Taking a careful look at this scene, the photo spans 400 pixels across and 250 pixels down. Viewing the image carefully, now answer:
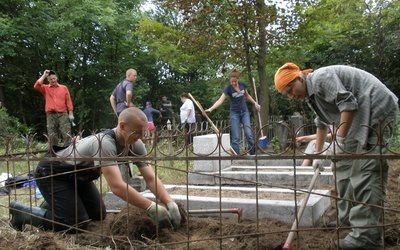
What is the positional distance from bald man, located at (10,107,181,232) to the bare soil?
12 cm

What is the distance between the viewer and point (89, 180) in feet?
11.9

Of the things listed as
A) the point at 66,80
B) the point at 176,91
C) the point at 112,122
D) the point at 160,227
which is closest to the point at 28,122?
the point at 66,80

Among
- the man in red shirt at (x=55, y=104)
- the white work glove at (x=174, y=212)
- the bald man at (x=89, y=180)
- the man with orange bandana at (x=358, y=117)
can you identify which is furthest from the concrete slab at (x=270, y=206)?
the man in red shirt at (x=55, y=104)

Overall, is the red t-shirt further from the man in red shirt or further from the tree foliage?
the tree foliage

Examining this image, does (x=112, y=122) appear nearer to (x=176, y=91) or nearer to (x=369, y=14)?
(x=176, y=91)

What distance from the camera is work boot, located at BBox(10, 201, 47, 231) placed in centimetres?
339

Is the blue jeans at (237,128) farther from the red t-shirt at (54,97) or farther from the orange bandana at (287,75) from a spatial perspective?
the orange bandana at (287,75)

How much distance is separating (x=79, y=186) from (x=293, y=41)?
731 cm

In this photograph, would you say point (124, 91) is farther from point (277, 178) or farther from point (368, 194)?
point (368, 194)

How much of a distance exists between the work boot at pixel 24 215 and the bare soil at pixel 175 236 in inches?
3.3

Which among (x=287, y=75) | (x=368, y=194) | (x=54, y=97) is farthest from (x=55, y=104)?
(x=368, y=194)

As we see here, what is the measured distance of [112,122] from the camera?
698 inches

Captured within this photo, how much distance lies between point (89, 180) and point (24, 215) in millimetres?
646

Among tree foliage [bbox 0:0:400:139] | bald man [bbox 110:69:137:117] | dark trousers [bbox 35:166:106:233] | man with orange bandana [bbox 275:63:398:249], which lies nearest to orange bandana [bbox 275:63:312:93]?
man with orange bandana [bbox 275:63:398:249]
